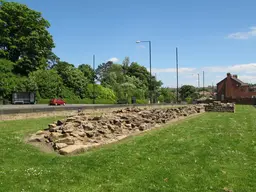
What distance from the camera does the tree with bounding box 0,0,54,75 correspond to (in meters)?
53.5

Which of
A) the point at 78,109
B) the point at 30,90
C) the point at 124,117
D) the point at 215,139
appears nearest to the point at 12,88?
the point at 30,90

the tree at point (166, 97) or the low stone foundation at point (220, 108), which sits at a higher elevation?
the tree at point (166, 97)

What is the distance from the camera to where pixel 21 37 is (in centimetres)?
5409

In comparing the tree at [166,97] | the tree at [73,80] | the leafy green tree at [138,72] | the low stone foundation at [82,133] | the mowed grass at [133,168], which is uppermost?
the leafy green tree at [138,72]

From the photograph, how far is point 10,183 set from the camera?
22.5ft

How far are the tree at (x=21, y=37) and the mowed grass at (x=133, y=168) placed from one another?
151 feet

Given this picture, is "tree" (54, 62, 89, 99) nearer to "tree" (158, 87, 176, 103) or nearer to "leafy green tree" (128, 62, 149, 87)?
"tree" (158, 87, 176, 103)

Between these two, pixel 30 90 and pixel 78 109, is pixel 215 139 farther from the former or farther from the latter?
pixel 30 90

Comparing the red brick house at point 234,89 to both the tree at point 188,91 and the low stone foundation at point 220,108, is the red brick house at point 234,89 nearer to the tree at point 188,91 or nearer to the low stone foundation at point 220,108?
the tree at point 188,91

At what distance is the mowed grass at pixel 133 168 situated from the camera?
7.00 m

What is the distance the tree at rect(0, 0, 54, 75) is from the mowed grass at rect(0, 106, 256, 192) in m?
46.1

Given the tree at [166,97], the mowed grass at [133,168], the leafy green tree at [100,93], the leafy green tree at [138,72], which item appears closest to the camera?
the mowed grass at [133,168]

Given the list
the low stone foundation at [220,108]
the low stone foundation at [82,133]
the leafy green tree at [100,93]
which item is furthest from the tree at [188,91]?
the low stone foundation at [82,133]

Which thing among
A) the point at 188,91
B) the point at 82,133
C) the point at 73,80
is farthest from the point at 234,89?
the point at 82,133
